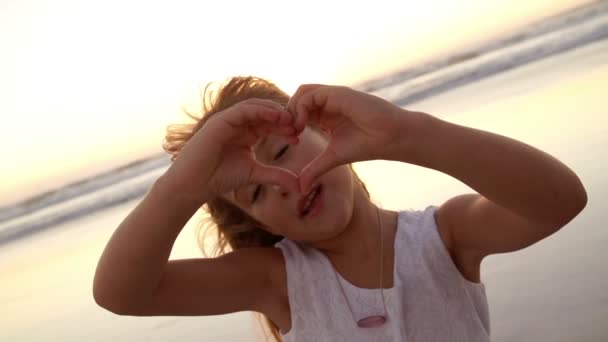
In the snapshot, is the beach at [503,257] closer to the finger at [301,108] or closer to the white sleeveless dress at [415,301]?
the white sleeveless dress at [415,301]

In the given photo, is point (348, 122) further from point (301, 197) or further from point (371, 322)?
point (371, 322)

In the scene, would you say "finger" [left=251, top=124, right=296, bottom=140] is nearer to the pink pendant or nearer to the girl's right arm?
the girl's right arm

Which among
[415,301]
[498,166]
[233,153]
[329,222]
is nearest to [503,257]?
[415,301]

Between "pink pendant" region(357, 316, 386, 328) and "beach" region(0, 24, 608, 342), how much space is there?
866mm

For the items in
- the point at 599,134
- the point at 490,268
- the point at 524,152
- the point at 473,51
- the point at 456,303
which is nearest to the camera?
the point at 524,152

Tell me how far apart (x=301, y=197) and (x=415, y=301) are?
37cm

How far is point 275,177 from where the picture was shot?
1.47 meters

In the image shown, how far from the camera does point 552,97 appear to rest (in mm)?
5086

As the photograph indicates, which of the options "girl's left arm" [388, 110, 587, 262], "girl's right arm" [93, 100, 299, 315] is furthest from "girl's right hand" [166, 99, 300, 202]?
"girl's left arm" [388, 110, 587, 262]

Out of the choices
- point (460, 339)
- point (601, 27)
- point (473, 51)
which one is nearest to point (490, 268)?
point (460, 339)

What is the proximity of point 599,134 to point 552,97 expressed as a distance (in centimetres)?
140

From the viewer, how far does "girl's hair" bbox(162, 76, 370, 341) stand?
1.95 m

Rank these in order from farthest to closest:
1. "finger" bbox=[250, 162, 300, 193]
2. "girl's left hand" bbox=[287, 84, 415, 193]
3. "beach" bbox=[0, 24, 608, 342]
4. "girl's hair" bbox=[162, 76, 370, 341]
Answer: "beach" bbox=[0, 24, 608, 342]
"girl's hair" bbox=[162, 76, 370, 341]
"finger" bbox=[250, 162, 300, 193]
"girl's left hand" bbox=[287, 84, 415, 193]

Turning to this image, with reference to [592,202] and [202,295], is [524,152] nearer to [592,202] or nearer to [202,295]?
[202,295]
